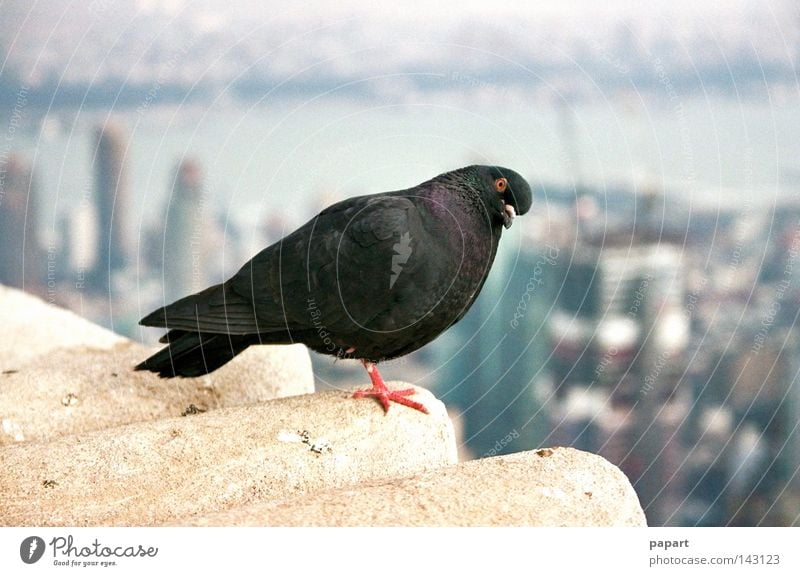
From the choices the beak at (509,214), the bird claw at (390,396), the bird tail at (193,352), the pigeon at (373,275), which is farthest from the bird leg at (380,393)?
the beak at (509,214)

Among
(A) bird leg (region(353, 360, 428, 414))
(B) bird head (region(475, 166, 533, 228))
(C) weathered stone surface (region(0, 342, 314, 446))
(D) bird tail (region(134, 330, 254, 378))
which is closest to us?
(B) bird head (region(475, 166, 533, 228))

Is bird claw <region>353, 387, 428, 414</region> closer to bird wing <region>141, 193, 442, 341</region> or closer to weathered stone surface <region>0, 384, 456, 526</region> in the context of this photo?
weathered stone surface <region>0, 384, 456, 526</region>

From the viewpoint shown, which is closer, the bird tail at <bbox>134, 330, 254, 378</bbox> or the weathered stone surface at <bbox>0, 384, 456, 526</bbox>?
the weathered stone surface at <bbox>0, 384, 456, 526</bbox>

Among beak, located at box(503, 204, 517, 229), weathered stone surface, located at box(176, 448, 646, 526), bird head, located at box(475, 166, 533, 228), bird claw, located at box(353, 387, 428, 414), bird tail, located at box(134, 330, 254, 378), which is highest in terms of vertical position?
bird head, located at box(475, 166, 533, 228)

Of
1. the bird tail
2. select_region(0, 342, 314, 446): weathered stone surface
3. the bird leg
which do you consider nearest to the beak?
the bird leg

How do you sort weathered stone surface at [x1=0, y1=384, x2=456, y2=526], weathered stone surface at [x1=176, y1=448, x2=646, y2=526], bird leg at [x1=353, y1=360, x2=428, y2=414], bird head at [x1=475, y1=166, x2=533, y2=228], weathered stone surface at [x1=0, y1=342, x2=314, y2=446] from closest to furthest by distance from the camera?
weathered stone surface at [x1=176, y1=448, x2=646, y2=526]
weathered stone surface at [x1=0, y1=384, x2=456, y2=526]
bird head at [x1=475, y1=166, x2=533, y2=228]
bird leg at [x1=353, y1=360, x2=428, y2=414]
weathered stone surface at [x1=0, y1=342, x2=314, y2=446]

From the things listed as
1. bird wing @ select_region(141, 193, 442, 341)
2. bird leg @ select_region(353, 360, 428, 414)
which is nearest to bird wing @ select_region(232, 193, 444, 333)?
bird wing @ select_region(141, 193, 442, 341)

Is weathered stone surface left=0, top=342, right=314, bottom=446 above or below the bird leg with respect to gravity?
below

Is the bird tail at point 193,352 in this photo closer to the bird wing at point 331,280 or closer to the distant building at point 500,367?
the bird wing at point 331,280
